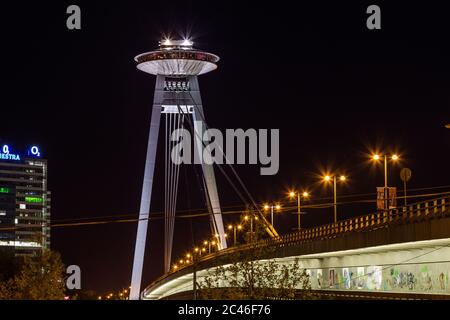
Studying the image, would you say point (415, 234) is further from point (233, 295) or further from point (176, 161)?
point (176, 161)

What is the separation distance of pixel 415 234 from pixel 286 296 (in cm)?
537

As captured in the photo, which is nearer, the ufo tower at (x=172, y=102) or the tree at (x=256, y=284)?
the tree at (x=256, y=284)

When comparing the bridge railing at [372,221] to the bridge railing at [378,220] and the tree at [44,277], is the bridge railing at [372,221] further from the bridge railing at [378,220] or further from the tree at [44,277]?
the tree at [44,277]

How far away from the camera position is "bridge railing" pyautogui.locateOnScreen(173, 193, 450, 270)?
122 ft

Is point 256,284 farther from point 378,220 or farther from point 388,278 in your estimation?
point 388,278

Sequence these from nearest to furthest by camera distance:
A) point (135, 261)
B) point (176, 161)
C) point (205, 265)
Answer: point (205, 265) → point (135, 261) → point (176, 161)

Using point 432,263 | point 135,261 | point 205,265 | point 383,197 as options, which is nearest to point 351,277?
point 383,197

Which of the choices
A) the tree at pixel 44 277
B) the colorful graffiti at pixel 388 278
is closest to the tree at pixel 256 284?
the colorful graffiti at pixel 388 278

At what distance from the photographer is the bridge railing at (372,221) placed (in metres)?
37.1

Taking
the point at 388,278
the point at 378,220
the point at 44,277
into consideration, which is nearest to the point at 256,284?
the point at 378,220

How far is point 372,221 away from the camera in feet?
148

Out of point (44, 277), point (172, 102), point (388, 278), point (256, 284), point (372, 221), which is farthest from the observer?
point (172, 102)

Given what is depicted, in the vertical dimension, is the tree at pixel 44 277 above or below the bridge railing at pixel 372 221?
below

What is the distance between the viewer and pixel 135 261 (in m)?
97.9
